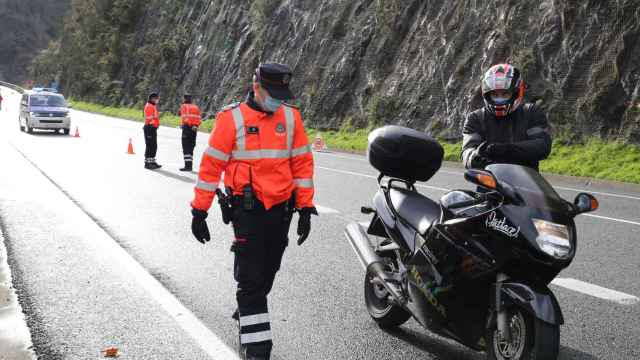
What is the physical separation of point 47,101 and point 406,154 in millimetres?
26463

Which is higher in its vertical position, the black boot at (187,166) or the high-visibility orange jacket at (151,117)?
the high-visibility orange jacket at (151,117)

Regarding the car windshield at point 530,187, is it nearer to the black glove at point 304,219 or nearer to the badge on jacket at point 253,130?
the black glove at point 304,219

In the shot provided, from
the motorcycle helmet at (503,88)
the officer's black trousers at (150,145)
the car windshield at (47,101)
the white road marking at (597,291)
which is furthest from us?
the car windshield at (47,101)

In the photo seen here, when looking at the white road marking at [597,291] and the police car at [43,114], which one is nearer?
the white road marking at [597,291]

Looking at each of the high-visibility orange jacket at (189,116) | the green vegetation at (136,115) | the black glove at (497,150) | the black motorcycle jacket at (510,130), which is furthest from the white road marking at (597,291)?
the green vegetation at (136,115)

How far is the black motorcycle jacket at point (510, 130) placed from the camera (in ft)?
15.5

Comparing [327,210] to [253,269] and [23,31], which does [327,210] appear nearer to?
[253,269]

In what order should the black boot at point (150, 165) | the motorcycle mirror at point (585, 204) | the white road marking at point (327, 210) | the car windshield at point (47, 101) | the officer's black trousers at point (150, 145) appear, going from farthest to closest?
the car windshield at point (47, 101)
the officer's black trousers at point (150, 145)
the black boot at point (150, 165)
the white road marking at point (327, 210)
the motorcycle mirror at point (585, 204)

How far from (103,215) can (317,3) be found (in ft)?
92.0

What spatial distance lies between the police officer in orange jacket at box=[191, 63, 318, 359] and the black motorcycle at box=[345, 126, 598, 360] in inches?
34.7

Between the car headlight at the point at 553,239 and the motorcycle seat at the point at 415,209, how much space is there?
866 mm

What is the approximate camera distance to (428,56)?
25.8 m

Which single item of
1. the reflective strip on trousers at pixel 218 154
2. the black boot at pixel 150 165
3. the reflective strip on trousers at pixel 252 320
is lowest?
the black boot at pixel 150 165

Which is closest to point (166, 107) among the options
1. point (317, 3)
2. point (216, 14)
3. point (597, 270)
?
point (216, 14)
